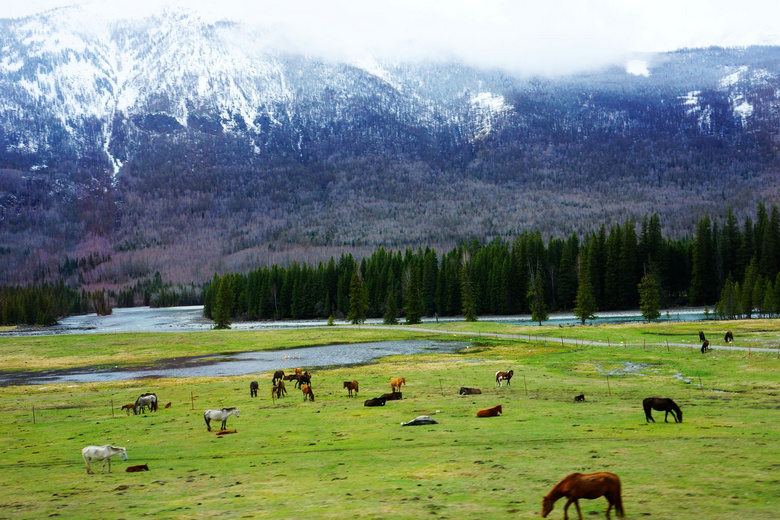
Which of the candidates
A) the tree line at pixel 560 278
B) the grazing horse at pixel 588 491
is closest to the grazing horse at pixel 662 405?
the grazing horse at pixel 588 491

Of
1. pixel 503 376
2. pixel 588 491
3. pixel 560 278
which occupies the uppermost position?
pixel 560 278

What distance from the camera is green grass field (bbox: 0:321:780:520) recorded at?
42.2ft

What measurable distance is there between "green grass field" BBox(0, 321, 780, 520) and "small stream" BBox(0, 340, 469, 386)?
15.0 metres

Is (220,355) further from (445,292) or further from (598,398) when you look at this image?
(445,292)

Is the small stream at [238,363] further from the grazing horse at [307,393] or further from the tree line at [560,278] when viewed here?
the tree line at [560,278]

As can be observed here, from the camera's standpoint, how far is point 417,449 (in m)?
19.1

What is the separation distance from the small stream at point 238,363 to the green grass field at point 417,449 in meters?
15.0

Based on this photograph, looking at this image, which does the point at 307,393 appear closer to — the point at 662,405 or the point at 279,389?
the point at 279,389

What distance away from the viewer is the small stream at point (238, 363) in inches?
2327

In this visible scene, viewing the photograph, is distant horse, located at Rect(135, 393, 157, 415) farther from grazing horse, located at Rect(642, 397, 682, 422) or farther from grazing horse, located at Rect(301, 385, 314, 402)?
grazing horse, located at Rect(642, 397, 682, 422)

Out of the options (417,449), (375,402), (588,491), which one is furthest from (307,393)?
(588,491)

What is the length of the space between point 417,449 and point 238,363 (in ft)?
175

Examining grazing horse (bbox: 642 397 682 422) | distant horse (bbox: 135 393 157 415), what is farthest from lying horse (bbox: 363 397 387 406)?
grazing horse (bbox: 642 397 682 422)

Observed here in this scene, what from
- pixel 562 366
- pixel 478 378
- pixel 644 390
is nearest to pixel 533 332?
pixel 562 366
